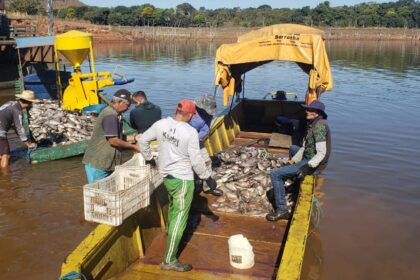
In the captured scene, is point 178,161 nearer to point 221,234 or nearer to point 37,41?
point 221,234

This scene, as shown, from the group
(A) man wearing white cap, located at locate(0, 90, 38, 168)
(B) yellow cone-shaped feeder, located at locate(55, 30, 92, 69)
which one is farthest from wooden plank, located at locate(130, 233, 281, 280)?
(B) yellow cone-shaped feeder, located at locate(55, 30, 92, 69)

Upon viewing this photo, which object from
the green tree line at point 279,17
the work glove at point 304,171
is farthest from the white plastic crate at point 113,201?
the green tree line at point 279,17

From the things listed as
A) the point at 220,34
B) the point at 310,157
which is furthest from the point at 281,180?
the point at 220,34

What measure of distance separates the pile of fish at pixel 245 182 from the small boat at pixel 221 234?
239 millimetres

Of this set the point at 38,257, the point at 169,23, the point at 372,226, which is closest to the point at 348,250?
the point at 372,226

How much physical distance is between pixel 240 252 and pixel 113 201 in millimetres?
1935

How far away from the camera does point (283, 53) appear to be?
1011 cm

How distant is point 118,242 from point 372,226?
5.89 metres

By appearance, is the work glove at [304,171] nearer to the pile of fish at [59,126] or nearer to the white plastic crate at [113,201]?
the white plastic crate at [113,201]

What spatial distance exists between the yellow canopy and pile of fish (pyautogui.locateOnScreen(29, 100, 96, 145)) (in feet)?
17.1

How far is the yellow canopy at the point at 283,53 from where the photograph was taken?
9.78m

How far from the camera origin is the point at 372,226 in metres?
8.80

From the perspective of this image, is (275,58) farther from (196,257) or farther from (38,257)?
(38,257)

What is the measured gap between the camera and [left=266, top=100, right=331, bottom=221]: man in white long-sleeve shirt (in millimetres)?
6867
